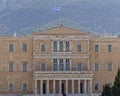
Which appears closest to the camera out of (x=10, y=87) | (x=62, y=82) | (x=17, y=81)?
(x=62, y=82)

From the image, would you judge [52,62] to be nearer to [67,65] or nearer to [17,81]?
[67,65]

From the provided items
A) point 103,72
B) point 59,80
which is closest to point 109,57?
point 103,72

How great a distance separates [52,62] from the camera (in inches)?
3223

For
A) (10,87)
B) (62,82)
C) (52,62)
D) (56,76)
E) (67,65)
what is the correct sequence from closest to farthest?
(56,76) < (62,82) < (52,62) < (67,65) < (10,87)

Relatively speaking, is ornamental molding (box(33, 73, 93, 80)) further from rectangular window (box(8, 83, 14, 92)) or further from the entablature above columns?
rectangular window (box(8, 83, 14, 92))

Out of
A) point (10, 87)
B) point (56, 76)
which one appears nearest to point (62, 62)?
point (56, 76)

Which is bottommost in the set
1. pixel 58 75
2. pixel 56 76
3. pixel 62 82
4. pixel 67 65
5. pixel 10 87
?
pixel 10 87

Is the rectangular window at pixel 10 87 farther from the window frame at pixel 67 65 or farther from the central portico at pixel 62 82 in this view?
the window frame at pixel 67 65

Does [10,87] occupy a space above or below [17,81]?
below

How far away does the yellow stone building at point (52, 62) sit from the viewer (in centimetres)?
8125

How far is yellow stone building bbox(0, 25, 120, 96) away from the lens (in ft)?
267

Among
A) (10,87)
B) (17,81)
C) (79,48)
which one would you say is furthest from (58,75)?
(10,87)

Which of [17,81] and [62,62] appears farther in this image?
[17,81]

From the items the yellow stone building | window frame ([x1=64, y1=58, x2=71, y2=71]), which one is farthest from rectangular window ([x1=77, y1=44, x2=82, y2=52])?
window frame ([x1=64, y1=58, x2=71, y2=71])
